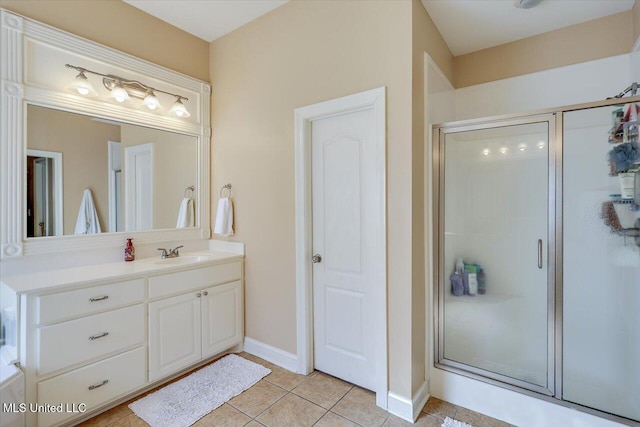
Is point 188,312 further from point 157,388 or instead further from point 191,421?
point 191,421

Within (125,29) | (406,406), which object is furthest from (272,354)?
(125,29)

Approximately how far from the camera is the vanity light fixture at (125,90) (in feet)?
7.29

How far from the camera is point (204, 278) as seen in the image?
2479 mm

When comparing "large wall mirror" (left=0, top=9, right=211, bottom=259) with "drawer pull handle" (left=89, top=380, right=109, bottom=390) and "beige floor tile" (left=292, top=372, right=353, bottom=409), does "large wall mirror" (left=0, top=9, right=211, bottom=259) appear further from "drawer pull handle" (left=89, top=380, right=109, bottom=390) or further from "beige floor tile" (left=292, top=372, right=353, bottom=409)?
"beige floor tile" (left=292, top=372, right=353, bottom=409)

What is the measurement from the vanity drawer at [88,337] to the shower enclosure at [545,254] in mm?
2137

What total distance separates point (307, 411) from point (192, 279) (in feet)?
4.19

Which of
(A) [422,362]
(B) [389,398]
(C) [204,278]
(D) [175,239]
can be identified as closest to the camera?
(B) [389,398]

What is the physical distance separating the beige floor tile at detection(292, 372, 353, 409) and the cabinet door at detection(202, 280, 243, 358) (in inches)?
30.9

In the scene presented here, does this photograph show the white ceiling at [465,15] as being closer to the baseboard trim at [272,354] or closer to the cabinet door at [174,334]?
the cabinet door at [174,334]

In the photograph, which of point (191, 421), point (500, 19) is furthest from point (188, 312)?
point (500, 19)

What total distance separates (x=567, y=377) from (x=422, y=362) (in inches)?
33.2

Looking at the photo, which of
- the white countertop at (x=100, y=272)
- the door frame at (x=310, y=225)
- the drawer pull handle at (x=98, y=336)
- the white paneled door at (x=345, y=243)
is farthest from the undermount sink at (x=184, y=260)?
the white paneled door at (x=345, y=243)

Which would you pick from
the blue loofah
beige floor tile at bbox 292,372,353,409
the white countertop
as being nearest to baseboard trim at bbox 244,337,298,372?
beige floor tile at bbox 292,372,353,409

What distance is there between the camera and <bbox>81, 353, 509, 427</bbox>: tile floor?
6.19 feet
